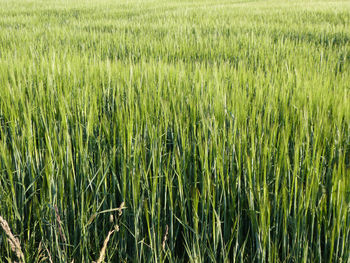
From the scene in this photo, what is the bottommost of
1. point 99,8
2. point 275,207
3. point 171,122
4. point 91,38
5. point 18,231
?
point 18,231

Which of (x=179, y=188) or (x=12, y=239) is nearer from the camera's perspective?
(x=12, y=239)

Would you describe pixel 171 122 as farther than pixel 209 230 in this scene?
Yes

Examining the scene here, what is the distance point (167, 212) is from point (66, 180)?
0.28 m

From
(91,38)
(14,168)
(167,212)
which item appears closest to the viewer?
(167,212)

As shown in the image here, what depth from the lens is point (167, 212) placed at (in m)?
0.82

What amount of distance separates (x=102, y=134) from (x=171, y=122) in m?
0.22

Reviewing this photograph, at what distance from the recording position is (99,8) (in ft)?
22.7

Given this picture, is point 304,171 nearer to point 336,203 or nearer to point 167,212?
point 336,203

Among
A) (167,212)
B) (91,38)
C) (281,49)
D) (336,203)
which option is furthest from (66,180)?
(91,38)

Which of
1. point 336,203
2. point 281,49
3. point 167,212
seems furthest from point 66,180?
point 281,49

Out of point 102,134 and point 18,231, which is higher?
point 102,134

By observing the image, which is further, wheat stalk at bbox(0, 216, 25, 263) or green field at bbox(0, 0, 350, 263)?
green field at bbox(0, 0, 350, 263)

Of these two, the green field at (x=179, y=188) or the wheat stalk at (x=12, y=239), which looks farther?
the green field at (x=179, y=188)

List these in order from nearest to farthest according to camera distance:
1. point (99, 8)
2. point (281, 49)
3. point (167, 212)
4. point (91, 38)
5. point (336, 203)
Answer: point (336, 203)
point (167, 212)
point (281, 49)
point (91, 38)
point (99, 8)
